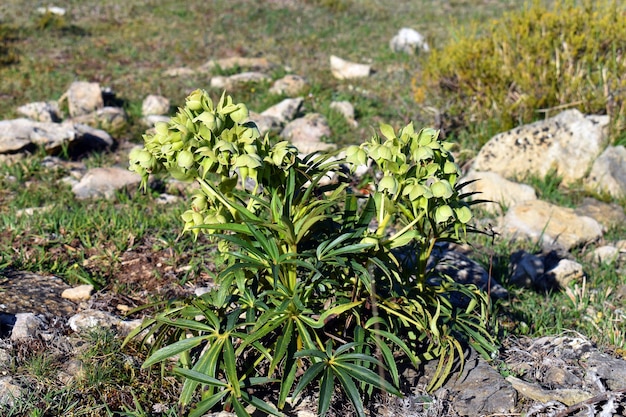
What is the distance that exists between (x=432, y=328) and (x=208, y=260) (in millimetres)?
1694

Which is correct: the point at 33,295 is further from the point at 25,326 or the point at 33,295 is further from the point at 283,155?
the point at 283,155

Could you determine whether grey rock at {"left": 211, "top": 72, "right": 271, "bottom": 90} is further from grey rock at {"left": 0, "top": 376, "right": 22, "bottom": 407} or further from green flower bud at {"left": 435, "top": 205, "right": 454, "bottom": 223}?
green flower bud at {"left": 435, "top": 205, "right": 454, "bottom": 223}

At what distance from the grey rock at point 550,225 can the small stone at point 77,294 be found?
2784 mm

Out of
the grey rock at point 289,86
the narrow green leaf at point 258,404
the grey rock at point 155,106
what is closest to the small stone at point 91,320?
the narrow green leaf at point 258,404

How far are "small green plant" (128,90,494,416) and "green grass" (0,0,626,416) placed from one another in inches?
14.2

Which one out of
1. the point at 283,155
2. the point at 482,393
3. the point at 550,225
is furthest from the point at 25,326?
the point at 550,225

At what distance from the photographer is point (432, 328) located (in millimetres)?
2396

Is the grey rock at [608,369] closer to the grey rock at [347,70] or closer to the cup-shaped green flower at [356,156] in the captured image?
the cup-shaped green flower at [356,156]

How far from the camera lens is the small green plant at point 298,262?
2.19m

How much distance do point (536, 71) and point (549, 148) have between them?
905 millimetres

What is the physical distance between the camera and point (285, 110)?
695 cm

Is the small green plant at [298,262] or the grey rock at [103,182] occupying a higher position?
the small green plant at [298,262]

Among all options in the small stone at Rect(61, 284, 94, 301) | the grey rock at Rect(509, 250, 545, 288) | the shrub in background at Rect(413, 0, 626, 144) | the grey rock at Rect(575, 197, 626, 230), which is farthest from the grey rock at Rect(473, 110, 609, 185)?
the small stone at Rect(61, 284, 94, 301)

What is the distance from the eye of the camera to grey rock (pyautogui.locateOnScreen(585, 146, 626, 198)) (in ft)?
17.6
